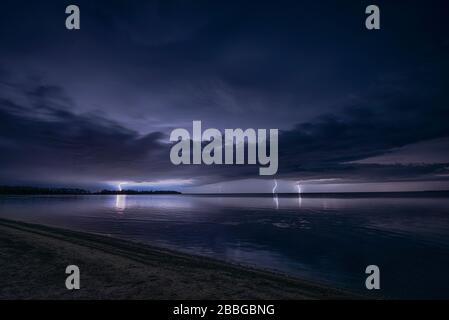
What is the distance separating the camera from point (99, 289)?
9672 millimetres

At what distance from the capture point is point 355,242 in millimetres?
24578

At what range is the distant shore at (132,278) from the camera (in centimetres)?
942

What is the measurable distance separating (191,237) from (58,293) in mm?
17010

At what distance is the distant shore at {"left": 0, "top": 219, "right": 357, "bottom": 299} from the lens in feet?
30.9

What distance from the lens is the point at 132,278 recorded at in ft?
36.0
